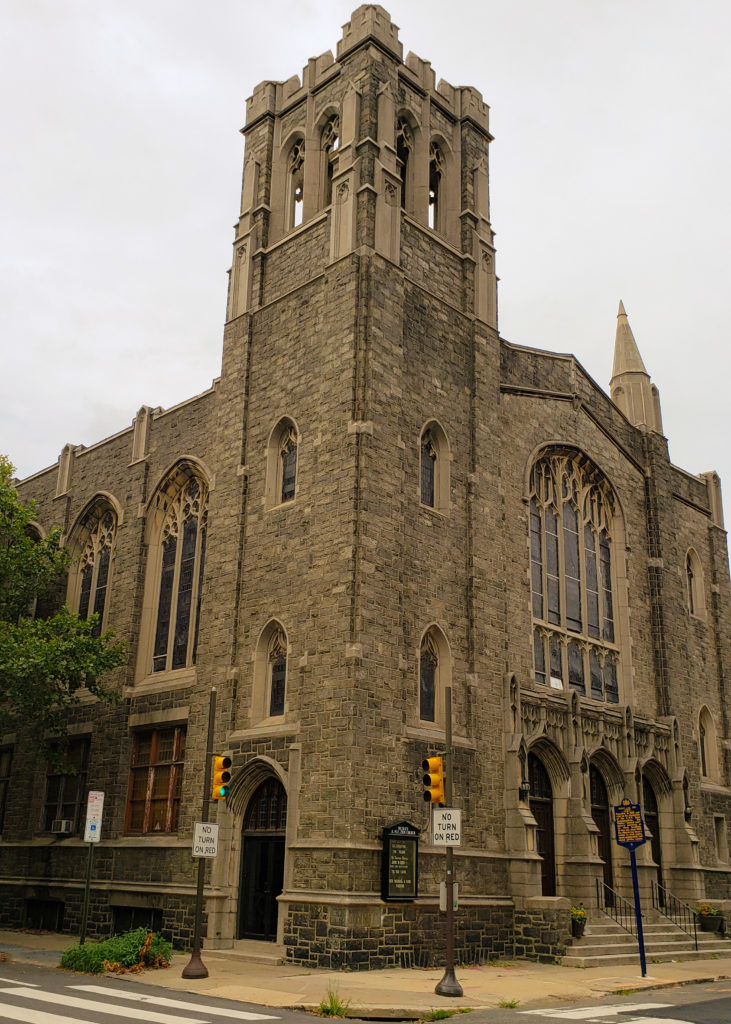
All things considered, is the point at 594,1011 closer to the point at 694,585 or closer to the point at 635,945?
the point at 635,945

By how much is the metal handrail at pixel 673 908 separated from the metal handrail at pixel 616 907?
3.62 ft

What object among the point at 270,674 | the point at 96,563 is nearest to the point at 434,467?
the point at 270,674

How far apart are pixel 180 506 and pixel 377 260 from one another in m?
8.97

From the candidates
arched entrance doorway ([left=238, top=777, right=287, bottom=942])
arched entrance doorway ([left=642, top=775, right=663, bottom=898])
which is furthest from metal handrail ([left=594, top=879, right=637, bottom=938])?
arched entrance doorway ([left=238, top=777, right=287, bottom=942])

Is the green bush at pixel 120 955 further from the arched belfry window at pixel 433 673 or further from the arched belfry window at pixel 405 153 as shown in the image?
the arched belfry window at pixel 405 153

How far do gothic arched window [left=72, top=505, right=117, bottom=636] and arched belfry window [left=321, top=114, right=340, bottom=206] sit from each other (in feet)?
36.6

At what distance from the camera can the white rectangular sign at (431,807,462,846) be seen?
1645 cm

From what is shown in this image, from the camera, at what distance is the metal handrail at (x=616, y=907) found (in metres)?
23.3

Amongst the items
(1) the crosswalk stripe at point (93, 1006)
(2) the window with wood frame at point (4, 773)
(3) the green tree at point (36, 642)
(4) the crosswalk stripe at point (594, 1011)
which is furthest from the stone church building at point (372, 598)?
(1) the crosswalk stripe at point (93, 1006)

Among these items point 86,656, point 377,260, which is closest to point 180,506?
point 86,656

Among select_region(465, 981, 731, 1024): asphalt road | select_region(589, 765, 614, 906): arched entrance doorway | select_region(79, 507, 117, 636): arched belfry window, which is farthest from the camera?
select_region(79, 507, 117, 636): arched belfry window

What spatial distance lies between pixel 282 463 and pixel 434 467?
3574 mm

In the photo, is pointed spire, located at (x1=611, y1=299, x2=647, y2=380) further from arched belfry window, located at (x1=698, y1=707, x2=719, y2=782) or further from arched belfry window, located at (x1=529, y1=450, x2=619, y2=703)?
arched belfry window, located at (x1=698, y1=707, x2=719, y2=782)

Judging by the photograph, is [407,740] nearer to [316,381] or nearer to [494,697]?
[494,697]
